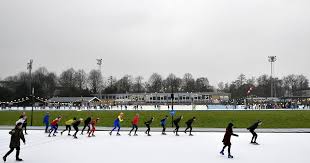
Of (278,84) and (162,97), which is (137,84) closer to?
(162,97)

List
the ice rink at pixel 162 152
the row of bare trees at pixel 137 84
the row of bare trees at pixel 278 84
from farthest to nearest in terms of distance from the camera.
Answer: the row of bare trees at pixel 278 84
the row of bare trees at pixel 137 84
the ice rink at pixel 162 152

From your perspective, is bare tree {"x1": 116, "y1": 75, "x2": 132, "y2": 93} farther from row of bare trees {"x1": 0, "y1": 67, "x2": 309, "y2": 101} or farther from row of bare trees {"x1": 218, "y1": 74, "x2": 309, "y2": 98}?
row of bare trees {"x1": 218, "y1": 74, "x2": 309, "y2": 98}

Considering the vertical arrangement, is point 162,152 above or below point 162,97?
below

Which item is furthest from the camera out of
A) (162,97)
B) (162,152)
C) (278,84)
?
(278,84)

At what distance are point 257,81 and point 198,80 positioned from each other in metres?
28.4

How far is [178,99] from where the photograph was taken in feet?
424

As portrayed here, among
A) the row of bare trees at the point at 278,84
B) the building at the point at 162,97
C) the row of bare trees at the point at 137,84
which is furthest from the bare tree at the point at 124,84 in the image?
the row of bare trees at the point at 278,84

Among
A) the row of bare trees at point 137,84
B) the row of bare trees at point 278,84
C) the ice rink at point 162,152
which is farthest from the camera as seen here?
the row of bare trees at point 278,84

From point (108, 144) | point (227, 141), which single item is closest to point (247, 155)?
point (227, 141)

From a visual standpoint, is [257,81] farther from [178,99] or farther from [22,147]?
[22,147]

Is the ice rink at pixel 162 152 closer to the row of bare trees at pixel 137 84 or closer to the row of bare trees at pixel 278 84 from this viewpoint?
the row of bare trees at pixel 137 84

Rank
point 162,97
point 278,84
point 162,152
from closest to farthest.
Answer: point 162,152
point 162,97
point 278,84

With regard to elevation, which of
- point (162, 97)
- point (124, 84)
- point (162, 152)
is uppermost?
point (124, 84)

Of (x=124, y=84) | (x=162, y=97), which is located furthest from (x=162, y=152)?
(x=124, y=84)
